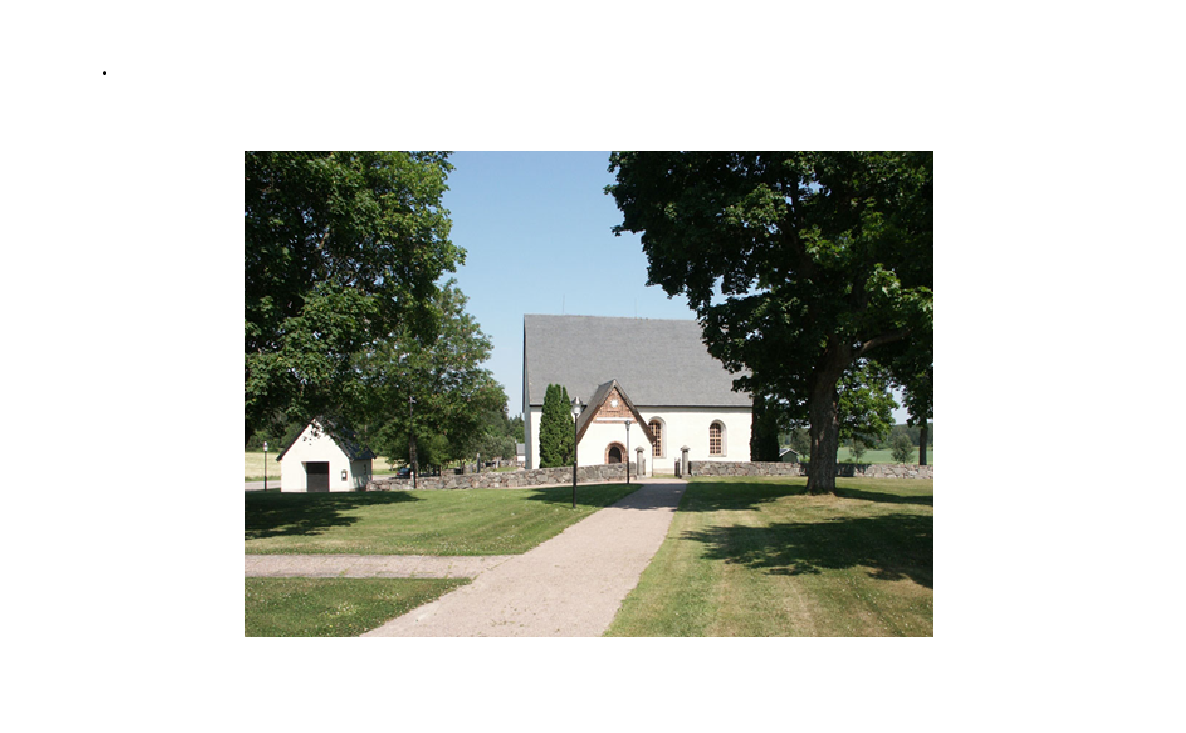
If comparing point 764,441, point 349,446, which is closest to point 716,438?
point 764,441

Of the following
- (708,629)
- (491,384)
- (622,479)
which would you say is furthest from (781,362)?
(491,384)

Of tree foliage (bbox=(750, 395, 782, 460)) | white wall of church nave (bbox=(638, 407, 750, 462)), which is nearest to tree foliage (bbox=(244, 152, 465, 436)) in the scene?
tree foliage (bbox=(750, 395, 782, 460))

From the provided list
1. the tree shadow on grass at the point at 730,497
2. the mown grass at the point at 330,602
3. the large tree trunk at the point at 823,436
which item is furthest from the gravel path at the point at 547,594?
the large tree trunk at the point at 823,436

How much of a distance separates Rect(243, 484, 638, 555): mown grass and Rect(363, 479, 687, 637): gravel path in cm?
98

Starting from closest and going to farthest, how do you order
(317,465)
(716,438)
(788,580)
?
(788,580), (317,465), (716,438)

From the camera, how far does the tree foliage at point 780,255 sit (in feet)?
42.5

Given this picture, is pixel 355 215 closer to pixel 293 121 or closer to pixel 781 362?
pixel 293 121

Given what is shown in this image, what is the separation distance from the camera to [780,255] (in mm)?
15859

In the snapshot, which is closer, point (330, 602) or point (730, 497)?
point (330, 602)

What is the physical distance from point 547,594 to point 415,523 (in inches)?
284

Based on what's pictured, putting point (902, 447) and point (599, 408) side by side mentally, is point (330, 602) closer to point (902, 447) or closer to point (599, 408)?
point (599, 408)

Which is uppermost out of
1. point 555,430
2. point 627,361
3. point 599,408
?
point 627,361

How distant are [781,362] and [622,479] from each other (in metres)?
14.3

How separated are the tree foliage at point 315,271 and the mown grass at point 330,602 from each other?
387cm
